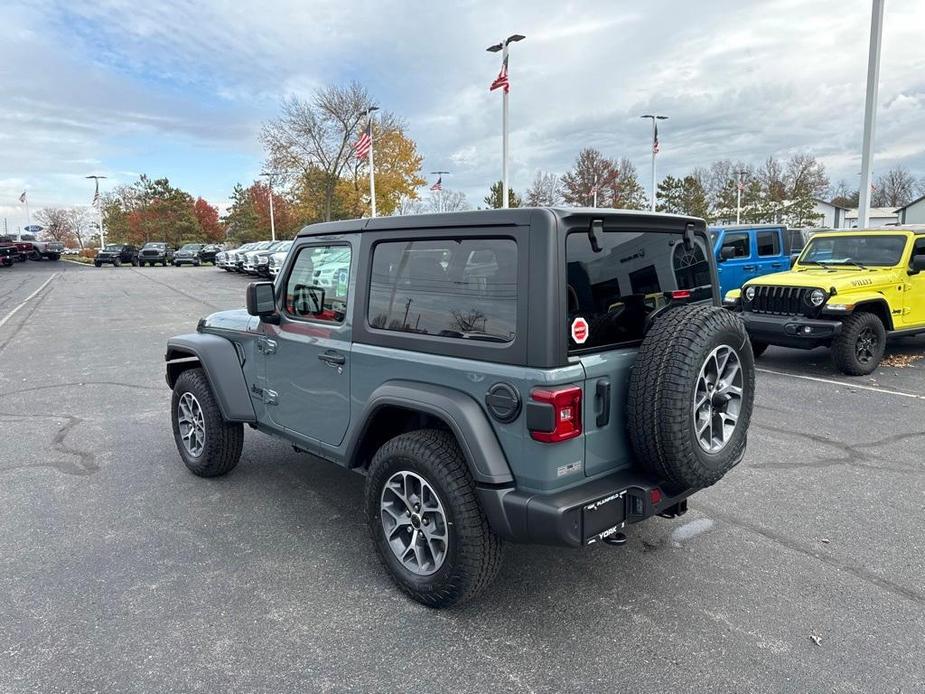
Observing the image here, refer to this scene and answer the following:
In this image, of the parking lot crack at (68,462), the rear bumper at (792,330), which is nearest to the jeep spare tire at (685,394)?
the parking lot crack at (68,462)

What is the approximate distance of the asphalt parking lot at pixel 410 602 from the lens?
2.61 metres

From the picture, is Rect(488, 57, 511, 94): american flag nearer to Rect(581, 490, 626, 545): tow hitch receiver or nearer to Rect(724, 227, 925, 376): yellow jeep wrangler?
Rect(724, 227, 925, 376): yellow jeep wrangler

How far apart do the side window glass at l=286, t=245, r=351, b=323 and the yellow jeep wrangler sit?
6521 mm

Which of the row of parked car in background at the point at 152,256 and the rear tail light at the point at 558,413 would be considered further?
the row of parked car in background at the point at 152,256

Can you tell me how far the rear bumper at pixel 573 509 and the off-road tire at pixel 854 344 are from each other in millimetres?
6358

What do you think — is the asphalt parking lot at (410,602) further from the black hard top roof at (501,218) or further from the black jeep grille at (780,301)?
the black jeep grille at (780,301)

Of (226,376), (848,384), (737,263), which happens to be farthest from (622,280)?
(737,263)

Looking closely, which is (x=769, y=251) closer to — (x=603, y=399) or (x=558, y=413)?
(x=603, y=399)

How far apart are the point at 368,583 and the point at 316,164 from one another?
137 feet

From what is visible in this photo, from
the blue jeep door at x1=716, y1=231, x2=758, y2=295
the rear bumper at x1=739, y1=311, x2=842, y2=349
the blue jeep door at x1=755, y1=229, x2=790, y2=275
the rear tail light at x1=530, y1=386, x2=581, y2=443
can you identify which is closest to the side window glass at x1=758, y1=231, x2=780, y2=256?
the blue jeep door at x1=755, y1=229, x2=790, y2=275

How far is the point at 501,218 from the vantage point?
281 centimetres

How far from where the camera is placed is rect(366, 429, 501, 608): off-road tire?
2.81 m

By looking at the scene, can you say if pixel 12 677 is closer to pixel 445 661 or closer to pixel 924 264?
pixel 445 661

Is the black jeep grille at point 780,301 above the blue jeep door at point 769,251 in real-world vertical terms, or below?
below
